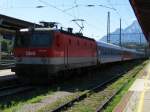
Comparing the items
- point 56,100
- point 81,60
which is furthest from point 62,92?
point 81,60

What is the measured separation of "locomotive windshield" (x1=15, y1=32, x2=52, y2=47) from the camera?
2103cm

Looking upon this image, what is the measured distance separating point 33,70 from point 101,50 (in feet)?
53.0

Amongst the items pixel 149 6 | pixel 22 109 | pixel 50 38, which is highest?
pixel 149 6

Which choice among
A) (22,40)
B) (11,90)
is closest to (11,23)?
(22,40)

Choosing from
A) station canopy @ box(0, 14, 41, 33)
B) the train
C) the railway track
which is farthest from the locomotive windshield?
station canopy @ box(0, 14, 41, 33)

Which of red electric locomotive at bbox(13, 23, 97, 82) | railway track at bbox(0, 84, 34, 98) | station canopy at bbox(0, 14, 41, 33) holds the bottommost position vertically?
railway track at bbox(0, 84, 34, 98)

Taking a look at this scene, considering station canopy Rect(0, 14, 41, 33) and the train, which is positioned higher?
station canopy Rect(0, 14, 41, 33)

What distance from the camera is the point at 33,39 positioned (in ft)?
70.4

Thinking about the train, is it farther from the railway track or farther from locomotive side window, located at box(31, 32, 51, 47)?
the railway track

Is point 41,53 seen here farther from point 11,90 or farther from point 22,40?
point 11,90

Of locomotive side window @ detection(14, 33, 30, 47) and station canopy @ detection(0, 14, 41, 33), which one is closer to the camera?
locomotive side window @ detection(14, 33, 30, 47)

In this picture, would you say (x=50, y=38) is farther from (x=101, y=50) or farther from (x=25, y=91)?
(x=101, y=50)

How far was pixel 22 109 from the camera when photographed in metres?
13.2

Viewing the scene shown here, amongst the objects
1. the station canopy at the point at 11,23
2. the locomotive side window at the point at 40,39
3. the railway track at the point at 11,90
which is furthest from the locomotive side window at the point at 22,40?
the station canopy at the point at 11,23
